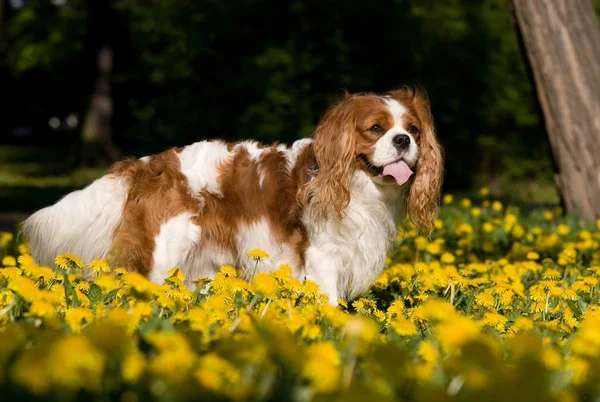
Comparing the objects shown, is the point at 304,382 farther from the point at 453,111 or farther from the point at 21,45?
the point at 21,45

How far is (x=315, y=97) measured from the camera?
14.6 metres

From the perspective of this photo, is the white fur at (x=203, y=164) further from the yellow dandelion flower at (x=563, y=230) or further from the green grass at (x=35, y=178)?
the green grass at (x=35, y=178)

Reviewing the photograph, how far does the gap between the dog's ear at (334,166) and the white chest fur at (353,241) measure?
0.31ft

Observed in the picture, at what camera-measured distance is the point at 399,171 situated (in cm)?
456

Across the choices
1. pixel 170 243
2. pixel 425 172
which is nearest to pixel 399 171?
pixel 425 172

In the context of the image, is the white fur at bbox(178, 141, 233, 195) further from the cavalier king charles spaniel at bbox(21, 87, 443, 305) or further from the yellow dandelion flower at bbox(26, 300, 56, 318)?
the yellow dandelion flower at bbox(26, 300, 56, 318)

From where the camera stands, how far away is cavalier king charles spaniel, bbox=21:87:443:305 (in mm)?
4590

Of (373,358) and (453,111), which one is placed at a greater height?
(373,358)

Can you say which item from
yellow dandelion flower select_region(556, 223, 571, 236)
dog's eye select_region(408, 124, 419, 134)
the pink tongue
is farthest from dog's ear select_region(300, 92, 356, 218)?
yellow dandelion flower select_region(556, 223, 571, 236)

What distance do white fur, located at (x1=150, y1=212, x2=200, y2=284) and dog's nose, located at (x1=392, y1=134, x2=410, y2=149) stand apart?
3.95 ft

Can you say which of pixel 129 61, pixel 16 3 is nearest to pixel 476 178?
pixel 129 61

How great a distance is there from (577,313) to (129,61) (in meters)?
20.0

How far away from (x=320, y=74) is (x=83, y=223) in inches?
411

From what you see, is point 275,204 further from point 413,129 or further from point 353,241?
point 413,129
